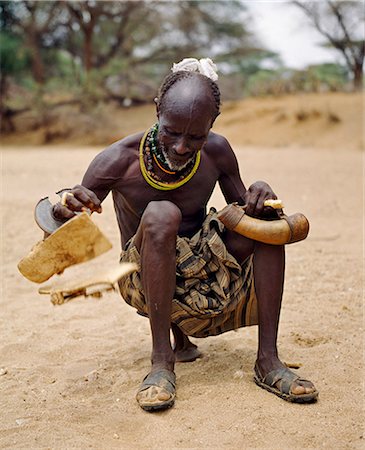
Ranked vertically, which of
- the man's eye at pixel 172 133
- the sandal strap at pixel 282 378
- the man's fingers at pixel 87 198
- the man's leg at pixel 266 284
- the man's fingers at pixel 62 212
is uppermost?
the man's eye at pixel 172 133

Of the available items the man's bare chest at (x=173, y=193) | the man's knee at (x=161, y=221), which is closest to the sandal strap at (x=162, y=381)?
the man's knee at (x=161, y=221)

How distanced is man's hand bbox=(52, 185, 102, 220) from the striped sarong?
290 millimetres

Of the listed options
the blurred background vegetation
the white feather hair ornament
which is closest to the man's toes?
the white feather hair ornament

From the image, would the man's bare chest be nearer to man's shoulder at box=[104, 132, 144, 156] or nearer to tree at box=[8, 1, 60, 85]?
man's shoulder at box=[104, 132, 144, 156]

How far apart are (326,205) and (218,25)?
13901mm

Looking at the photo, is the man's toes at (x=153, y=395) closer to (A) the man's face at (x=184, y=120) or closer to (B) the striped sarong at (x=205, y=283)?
(B) the striped sarong at (x=205, y=283)

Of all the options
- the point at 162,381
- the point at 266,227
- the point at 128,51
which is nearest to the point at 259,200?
the point at 266,227

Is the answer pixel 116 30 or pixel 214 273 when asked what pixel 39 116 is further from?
pixel 214 273

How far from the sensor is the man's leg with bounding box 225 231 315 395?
104 inches

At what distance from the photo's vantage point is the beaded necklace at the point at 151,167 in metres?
2.67

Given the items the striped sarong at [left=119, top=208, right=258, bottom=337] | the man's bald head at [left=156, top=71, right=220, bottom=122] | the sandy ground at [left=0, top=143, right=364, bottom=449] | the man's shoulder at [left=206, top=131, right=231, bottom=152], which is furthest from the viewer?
the man's shoulder at [left=206, top=131, right=231, bottom=152]

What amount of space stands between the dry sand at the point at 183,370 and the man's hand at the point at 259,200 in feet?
2.30

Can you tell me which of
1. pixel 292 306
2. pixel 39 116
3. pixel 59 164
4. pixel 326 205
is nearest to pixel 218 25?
pixel 39 116

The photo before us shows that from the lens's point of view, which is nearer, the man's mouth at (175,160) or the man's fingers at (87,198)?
the man's fingers at (87,198)
